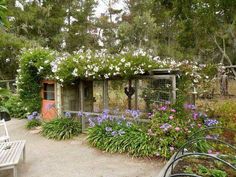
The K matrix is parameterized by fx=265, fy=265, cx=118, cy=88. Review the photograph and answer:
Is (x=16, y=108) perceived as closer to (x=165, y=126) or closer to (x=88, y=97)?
(x=88, y=97)

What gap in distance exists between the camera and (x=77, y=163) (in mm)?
5191

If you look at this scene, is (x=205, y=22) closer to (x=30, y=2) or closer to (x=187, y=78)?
(x=187, y=78)

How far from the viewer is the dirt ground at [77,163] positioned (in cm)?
466

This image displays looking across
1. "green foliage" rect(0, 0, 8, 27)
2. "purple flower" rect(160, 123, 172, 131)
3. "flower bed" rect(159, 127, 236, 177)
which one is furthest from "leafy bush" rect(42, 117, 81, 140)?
"green foliage" rect(0, 0, 8, 27)

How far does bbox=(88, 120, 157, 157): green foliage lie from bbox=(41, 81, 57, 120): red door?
245cm

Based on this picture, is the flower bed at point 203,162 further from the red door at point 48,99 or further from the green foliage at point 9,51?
the green foliage at point 9,51

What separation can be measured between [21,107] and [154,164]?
6.68 metres

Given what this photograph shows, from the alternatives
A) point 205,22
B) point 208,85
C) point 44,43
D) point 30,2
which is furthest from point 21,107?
point 30,2

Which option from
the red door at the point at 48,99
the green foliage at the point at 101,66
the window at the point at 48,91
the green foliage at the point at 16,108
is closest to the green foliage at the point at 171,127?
the green foliage at the point at 101,66

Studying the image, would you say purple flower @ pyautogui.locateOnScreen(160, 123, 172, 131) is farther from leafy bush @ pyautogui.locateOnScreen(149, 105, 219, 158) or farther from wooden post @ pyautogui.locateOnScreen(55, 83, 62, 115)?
wooden post @ pyautogui.locateOnScreen(55, 83, 62, 115)

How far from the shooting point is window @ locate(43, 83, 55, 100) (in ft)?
27.9

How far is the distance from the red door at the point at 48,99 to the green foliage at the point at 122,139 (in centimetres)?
245

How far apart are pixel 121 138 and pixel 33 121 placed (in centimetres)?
376

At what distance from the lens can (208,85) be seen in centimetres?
661
